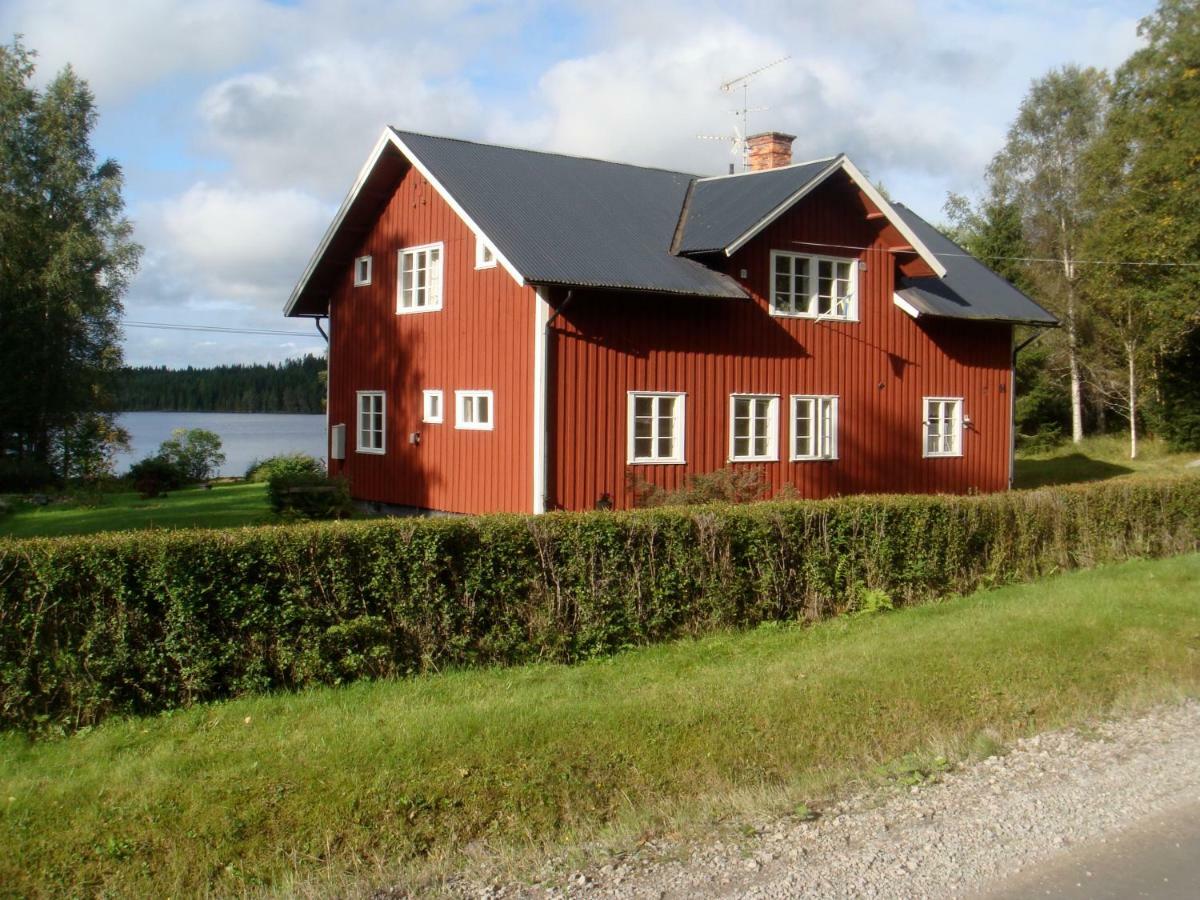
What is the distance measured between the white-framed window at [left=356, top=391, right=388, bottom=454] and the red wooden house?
0.23 feet

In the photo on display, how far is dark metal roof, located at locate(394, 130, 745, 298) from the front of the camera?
17.9 m

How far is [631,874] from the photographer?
217 inches

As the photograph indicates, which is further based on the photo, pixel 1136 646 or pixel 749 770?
pixel 1136 646

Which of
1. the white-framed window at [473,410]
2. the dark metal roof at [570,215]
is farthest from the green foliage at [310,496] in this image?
the dark metal roof at [570,215]

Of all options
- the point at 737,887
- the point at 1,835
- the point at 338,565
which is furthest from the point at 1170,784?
the point at 1,835

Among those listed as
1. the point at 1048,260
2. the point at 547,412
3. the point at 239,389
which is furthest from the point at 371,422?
the point at 239,389

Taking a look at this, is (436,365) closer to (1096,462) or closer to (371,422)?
(371,422)

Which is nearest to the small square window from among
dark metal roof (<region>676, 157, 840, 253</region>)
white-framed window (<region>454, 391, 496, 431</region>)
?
white-framed window (<region>454, 391, 496, 431</region>)

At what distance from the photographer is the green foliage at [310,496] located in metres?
20.1

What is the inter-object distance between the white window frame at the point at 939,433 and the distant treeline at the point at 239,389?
102ft

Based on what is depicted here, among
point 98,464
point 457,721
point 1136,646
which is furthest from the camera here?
point 98,464

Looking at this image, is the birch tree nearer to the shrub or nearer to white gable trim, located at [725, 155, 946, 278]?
white gable trim, located at [725, 155, 946, 278]

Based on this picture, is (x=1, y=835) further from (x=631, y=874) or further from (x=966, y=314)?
(x=966, y=314)

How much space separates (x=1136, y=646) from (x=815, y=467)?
11.0 meters
